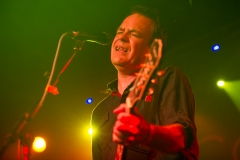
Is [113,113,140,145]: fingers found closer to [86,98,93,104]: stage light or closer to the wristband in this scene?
the wristband

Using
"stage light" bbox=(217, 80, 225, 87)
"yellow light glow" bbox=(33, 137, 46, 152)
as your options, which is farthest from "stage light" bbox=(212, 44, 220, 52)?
"yellow light glow" bbox=(33, 137, 46, 152)

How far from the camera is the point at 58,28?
3.34m

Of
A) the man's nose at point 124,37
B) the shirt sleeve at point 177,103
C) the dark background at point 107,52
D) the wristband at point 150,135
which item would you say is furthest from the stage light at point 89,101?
the wristband at point 150,135

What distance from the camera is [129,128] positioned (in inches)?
36.2

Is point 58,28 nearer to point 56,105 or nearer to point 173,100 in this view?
point 56,105

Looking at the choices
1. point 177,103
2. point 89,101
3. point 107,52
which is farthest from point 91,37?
point 89,101

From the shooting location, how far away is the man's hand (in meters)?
0.92

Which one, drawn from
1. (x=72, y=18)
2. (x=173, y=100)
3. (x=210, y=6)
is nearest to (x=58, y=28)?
(x=72, y=18)

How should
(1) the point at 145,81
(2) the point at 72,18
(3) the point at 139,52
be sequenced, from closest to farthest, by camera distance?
(1) the point at 145,81
(3) the point at 139,52
(2) the point at 72,18

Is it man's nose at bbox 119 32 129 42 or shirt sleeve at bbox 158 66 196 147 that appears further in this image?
man's nose at bbox 119 32 129 42

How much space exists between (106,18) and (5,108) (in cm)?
198

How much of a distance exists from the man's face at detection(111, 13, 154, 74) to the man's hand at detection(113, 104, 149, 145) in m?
0.93

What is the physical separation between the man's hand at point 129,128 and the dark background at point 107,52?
7.59 ft

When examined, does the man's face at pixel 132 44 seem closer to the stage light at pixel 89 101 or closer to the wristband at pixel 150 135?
the wristband at pixel 150 135
